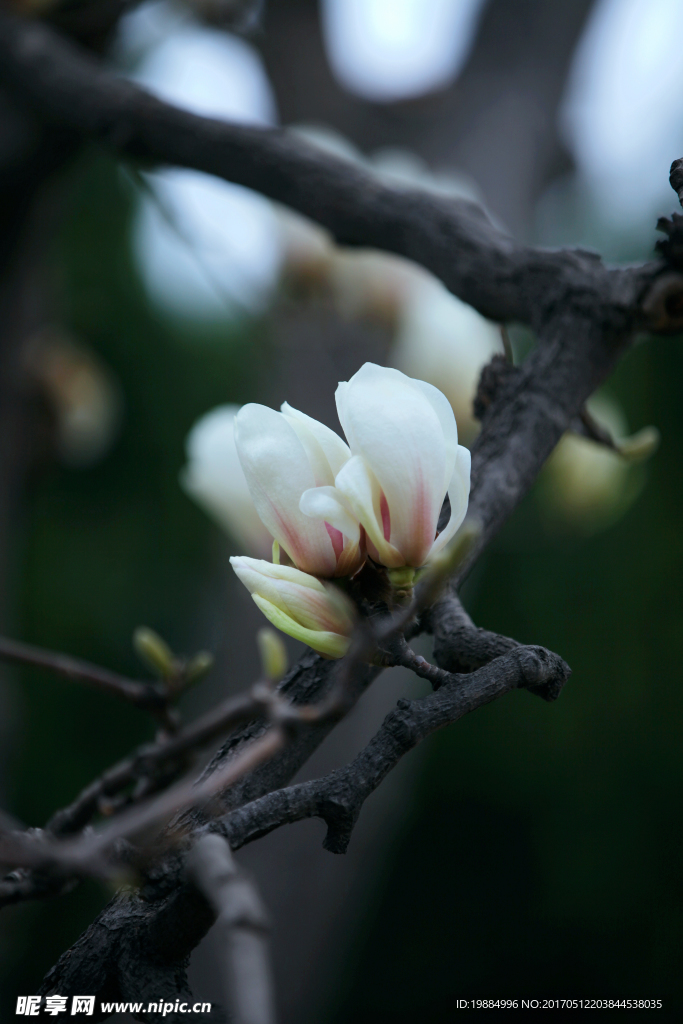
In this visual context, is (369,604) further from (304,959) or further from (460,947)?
(460,947)

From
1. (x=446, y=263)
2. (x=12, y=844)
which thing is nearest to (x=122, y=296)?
(x=446, y=263)

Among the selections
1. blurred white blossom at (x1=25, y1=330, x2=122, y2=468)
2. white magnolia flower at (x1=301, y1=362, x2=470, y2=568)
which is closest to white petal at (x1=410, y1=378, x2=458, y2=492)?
white magnolia flower at (x1=301, y1=362, x2=470, y2=568)

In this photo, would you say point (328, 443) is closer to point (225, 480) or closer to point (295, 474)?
point (295, 474)

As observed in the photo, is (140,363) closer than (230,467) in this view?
No

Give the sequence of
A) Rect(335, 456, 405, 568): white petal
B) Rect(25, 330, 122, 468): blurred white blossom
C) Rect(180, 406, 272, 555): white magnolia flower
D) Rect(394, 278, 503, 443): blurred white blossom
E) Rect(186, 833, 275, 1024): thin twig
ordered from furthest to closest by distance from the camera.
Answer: Rect(25, 330, 122, 468): blurred white blossom, Rect(394, 278, 503, 443): blurred white blossom, Rect(180, 406, 272, 555): white magnolia flower, Rect(335, 456, 405, 568): white petal, Rect(186, 833, 275, 1024): thin twig

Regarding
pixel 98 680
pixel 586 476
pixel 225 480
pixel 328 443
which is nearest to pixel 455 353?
pixel 586 476

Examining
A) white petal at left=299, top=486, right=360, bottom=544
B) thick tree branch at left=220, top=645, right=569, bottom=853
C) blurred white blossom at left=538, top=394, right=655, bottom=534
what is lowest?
thick tree branch at left=220, top=645, right=569, bottom=853

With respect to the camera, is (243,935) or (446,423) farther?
(446,423)

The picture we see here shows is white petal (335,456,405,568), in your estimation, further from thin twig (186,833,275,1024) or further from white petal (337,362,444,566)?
thin twig (186,833,275,1024)
